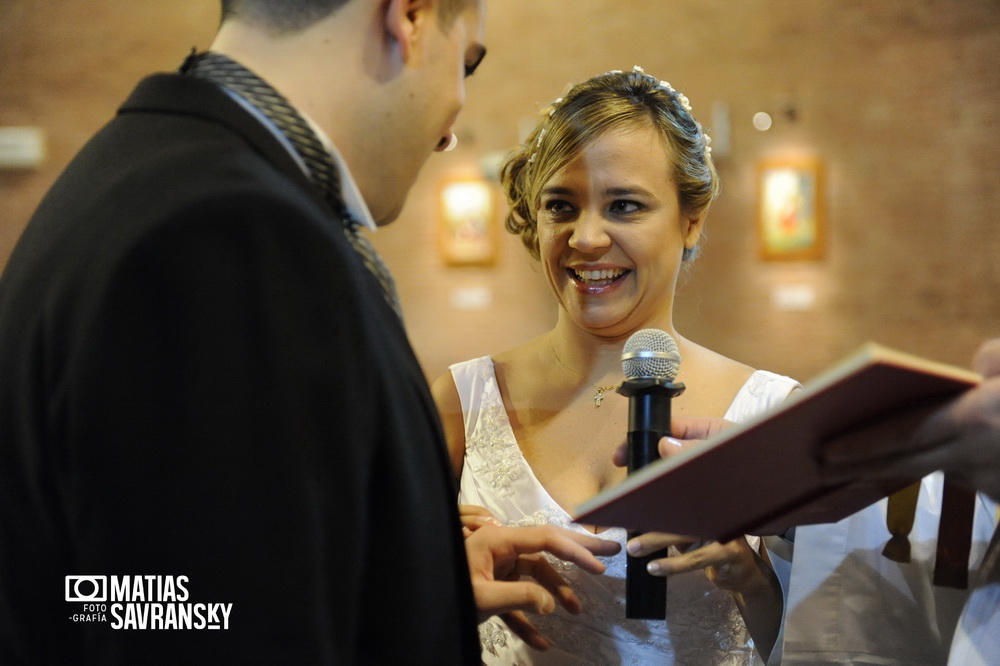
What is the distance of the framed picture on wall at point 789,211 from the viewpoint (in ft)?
10.5

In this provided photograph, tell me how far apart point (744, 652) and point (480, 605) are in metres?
0.82

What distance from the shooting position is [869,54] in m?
3.20

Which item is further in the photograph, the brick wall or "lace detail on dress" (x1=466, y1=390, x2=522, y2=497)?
the brick wall

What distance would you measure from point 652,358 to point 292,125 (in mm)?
589

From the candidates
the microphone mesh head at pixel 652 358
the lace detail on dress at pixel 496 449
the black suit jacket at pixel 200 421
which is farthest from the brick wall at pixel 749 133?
the black suit jacket at pixel 200 421

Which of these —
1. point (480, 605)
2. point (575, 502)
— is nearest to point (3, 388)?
point (480, 605)

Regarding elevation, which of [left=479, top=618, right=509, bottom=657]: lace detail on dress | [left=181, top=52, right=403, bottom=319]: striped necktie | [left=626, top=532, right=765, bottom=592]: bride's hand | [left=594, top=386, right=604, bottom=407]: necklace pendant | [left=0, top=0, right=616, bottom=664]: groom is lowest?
[left=479, top=618, right=509, bottom=657]: lace detail on dress

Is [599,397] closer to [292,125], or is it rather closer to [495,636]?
[495,636]

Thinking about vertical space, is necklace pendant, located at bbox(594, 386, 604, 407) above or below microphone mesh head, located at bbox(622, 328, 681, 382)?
below

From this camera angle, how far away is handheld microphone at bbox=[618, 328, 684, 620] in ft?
3.90

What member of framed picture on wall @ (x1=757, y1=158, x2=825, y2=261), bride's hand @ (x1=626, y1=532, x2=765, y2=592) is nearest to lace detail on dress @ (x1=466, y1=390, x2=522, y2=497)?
bride's hand @ (x1=626, y1=532, x2=765, y2=592)

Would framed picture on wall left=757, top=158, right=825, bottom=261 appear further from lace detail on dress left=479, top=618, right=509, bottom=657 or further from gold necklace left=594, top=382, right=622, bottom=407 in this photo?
lace detail on dress left=479, top=618, right=509, bottom=657

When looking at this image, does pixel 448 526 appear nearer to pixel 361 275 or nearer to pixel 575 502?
pixel 361 275

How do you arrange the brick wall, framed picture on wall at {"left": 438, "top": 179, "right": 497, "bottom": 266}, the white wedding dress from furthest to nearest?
framed picture on wall at {"left": 438, "top": 179, "right": 497, "bottom": 266} < the brick wall < the white wedding dress
